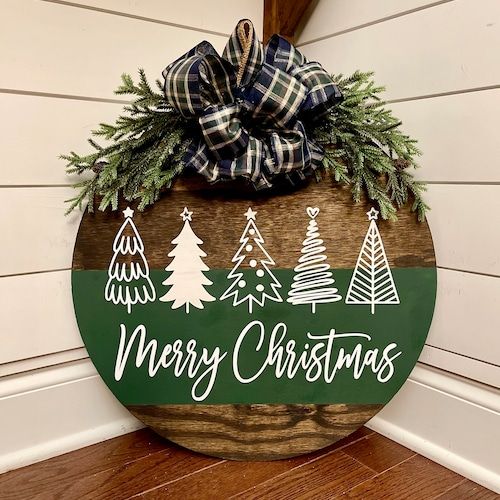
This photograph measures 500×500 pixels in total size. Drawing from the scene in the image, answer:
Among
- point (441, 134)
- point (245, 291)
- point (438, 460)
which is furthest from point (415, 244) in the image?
point (438, 460)

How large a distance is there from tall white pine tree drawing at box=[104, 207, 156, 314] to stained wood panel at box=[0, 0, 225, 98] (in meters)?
0.29

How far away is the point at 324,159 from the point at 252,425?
529 millimetres

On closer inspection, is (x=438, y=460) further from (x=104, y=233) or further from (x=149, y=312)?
(x=104, y=233)

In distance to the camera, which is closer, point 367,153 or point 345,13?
point 367,153

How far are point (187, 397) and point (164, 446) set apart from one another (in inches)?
6.7

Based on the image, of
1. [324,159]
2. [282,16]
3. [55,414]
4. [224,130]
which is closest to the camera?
[224,130]

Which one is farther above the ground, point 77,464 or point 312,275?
point 312,275

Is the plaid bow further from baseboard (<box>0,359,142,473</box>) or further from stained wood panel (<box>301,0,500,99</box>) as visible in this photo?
baseboard (<box>0,359,142,473</box>)

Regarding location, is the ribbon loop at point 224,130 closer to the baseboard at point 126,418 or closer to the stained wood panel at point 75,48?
the stained wood panel at point 75,48

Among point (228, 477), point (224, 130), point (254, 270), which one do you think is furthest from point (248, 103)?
point (228, 477)

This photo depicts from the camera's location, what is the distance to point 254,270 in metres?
1.03

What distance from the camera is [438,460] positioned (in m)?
1.09

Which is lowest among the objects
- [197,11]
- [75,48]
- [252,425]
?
[252,425]

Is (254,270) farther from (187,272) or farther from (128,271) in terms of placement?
(128,271)
